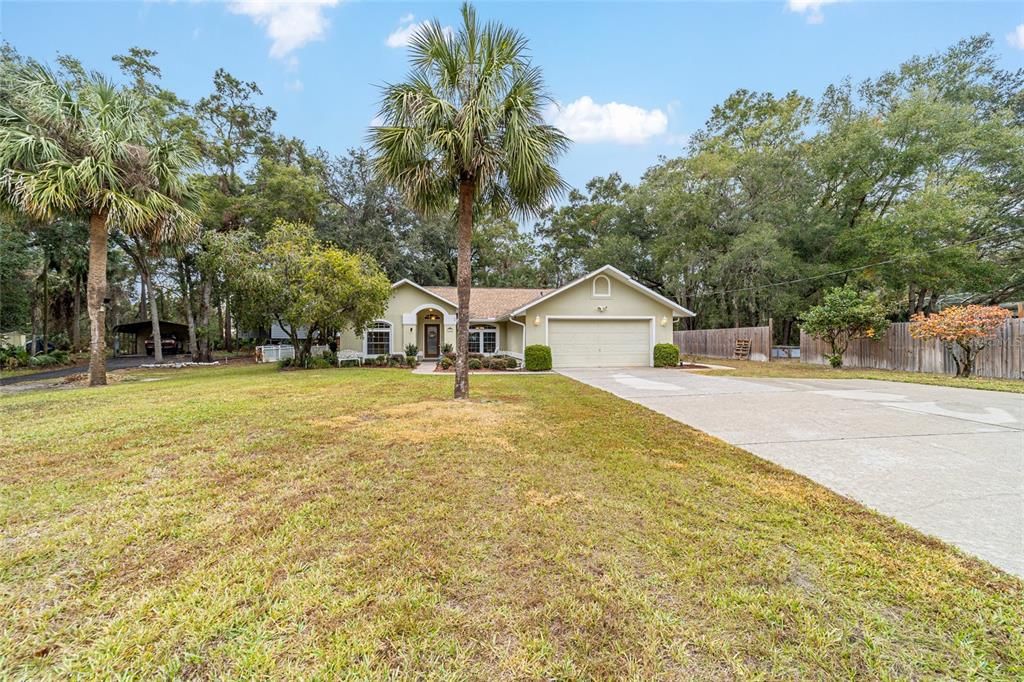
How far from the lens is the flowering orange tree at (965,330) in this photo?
11.5 m

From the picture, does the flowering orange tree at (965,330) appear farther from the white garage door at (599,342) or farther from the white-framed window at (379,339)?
the white-framed window at (379,339)

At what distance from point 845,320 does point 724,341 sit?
8607 millimetres

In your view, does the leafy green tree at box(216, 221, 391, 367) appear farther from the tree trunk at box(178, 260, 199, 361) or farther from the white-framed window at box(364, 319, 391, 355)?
the tree trunk at box(178, 260, 199, 361)

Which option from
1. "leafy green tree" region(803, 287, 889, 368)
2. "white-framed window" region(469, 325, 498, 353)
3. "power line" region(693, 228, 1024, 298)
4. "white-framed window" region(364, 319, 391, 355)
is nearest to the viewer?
"leafy green tree" region(803, 287, 889, 368)

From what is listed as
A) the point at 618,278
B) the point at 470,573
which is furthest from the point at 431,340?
the point at 470,573

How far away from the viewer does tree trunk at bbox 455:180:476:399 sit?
8289 mm

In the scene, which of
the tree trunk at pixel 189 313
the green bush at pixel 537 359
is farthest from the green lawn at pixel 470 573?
the tree trunk at pixel 189 313

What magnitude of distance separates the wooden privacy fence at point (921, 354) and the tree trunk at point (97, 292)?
83.1 feet

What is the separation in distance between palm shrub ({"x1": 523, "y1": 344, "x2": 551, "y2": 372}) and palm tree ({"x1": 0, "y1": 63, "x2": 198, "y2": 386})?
1172cm

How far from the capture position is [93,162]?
10.4 meters

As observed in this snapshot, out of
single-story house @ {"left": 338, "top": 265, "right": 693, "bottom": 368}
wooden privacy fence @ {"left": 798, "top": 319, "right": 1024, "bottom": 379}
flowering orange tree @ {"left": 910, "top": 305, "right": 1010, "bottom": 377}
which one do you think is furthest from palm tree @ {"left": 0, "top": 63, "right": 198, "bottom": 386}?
wooden privacy fence @ {"left": 798, "top": 319, "right": 1024, "bottom": 379}

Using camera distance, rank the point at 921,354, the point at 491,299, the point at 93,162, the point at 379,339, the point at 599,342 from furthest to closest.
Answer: the point at 491,299, the point at 379,339, the point at 599,342, the point at 921,354, the point at 93,162

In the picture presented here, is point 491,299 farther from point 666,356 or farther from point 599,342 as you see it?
point 666,356

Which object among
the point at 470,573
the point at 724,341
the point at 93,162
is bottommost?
the point at 470,573
